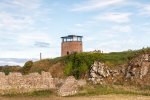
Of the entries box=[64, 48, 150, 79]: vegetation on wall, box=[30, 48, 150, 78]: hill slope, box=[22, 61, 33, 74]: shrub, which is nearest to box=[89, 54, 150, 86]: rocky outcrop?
box=[30, 48, 150, 78]: hill slope

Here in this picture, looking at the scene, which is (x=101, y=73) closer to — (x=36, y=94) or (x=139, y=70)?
(x=139, y=70)

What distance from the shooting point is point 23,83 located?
62.5m

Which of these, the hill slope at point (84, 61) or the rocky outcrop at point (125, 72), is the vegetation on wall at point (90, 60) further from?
the rocky outcrop at point (125, 72)

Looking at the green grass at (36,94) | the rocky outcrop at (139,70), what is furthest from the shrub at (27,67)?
the rocky outcrop at (139,70)

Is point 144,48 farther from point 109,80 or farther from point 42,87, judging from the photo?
point 42,87

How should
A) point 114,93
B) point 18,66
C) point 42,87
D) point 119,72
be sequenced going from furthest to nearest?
point 18,66 → point 119,72 → point 42,87 → point 114,93

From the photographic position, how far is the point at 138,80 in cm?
6338

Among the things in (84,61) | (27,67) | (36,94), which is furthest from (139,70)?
(27,67)

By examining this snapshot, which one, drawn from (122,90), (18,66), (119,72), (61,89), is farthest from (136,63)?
(18,66)

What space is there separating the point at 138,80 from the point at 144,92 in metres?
7.09

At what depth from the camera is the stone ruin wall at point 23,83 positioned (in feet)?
203

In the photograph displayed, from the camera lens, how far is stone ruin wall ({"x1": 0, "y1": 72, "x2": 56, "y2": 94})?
2431 inches

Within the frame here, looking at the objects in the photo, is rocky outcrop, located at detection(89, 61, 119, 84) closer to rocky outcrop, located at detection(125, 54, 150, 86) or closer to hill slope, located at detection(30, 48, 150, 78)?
hill slope, located at detection(30, 48, 150, 78)

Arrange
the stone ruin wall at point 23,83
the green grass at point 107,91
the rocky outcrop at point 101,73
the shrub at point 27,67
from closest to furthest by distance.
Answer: the green grass at point 107,91, the stone ruin wall at point 23,83, the rocky outcrop at point 101,73, the shrub at point 27,67
